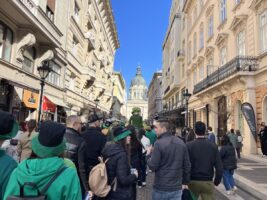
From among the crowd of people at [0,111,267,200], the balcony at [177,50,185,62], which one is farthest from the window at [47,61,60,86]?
the balcony at [177,50,185,62]

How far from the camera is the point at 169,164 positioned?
409 centimetres

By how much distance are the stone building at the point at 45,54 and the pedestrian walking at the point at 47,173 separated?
1131 centimetres

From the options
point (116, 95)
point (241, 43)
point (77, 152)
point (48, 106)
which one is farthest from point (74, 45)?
point (116, 95)

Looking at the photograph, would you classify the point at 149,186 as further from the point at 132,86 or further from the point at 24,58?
the point at 132,86

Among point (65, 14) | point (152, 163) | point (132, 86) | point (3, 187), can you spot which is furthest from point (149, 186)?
point (132, 86)

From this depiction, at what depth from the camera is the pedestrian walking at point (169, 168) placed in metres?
4.05

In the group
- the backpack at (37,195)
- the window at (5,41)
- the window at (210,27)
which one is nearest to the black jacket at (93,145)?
the backpack at (37,195)

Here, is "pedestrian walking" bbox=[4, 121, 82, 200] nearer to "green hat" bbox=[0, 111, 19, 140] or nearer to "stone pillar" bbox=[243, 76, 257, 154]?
"green hat" bbox=[0, 111, 19, 140]

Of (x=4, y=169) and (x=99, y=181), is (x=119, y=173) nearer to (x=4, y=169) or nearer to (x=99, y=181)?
(x=99, y=181)

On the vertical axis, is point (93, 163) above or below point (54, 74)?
below

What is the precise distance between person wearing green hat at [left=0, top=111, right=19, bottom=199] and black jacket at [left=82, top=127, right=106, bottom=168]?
2.98m

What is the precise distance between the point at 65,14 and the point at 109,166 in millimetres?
19577

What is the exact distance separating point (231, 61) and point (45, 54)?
12.2m

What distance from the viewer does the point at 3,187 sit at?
2072mm
